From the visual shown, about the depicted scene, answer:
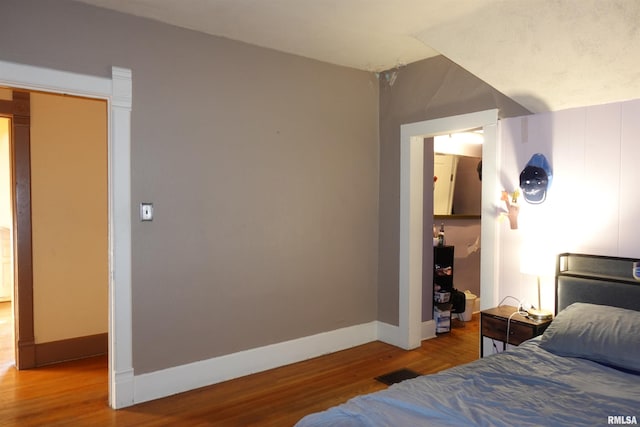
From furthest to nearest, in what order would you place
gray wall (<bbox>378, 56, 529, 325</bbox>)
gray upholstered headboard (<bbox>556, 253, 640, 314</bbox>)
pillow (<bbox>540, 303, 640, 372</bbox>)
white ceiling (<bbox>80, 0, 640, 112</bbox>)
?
gray wall (<bbox>378, 56, 529, 325</bbox>) < gray upholstered headboard (<bbox>556, 253, 640, 314</bbox>) < white ceiling (<bbox>80, 0, 640, 112</bbox>) < pillow (<bbox>540, 303, 640, 372</bbox>)

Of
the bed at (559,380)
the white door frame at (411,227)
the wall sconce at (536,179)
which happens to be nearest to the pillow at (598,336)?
the bed at (559,380)

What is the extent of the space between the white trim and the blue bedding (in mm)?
1754

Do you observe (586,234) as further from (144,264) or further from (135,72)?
(135,72)

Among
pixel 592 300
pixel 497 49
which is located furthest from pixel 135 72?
pixel 592 300

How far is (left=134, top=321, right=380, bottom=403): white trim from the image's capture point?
9.91ft

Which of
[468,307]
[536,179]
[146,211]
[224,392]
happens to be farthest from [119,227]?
[468,307]

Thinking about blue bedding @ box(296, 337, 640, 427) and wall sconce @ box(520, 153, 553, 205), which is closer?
blue bedding @ box(296, 337, 640, 427)

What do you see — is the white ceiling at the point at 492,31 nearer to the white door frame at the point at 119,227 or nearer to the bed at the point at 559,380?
the white door frame at the point at 119,227

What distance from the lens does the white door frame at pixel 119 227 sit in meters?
2.83

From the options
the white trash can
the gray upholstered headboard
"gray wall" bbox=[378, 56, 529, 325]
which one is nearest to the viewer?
the gray upholstered headboard

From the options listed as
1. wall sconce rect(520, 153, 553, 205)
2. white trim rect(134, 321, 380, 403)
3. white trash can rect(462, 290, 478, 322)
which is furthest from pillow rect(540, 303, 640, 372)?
white trash can rect(462, 290, 478, 322)

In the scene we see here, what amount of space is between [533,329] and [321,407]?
4.77 ft

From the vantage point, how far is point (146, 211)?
2973mm

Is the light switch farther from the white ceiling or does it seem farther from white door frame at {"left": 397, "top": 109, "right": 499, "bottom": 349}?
white door frame at {"left": 397, "top": 109, "right": 499, "bottom": 349}
